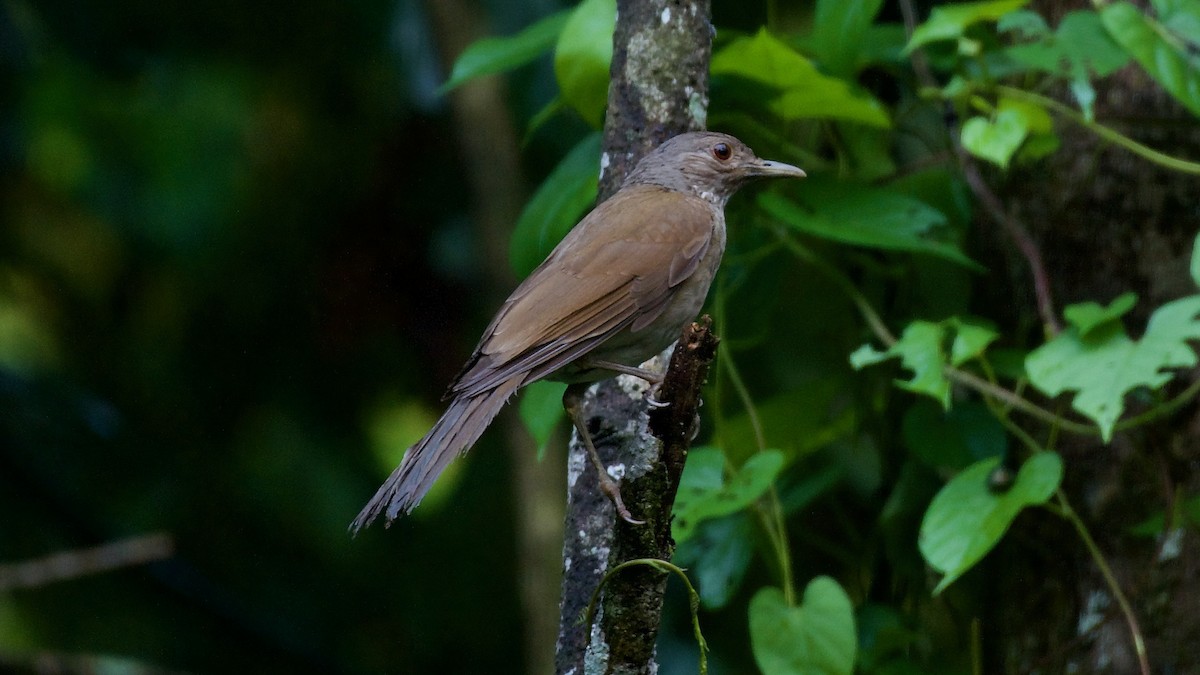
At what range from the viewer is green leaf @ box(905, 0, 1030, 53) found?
3322 mm

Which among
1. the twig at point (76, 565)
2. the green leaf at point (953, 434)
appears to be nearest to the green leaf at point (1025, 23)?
the green leaf at point (953, 434)

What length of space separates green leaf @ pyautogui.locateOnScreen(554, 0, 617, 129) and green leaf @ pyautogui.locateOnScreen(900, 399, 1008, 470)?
1.35 metres

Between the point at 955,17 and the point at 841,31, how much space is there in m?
0.33

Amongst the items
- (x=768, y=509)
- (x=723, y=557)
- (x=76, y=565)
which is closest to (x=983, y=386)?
(x=768, y=509)

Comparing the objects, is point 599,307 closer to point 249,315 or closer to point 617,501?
point 617,501

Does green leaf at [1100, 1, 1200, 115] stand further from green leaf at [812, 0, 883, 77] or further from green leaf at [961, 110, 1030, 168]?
green leaf at [812, 0, 883, 77]

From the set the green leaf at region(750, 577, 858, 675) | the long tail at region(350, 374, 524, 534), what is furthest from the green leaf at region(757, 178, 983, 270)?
the long tail at region(350, 374, 524, 534)

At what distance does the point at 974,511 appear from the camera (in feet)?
10.5

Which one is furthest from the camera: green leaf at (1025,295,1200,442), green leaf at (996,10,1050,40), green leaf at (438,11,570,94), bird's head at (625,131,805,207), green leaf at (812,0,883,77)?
green leaf at (438,11,570,94)

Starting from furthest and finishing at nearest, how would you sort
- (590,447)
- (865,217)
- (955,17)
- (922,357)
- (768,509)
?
(768,509) → (865,217) → (955,17) → (922,357) → (590,447)

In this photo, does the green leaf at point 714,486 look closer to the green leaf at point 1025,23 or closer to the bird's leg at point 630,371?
the bird's leg at point 630,371

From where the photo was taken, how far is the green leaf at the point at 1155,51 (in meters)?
3.33

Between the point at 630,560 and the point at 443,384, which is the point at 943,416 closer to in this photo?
the point at 630,560

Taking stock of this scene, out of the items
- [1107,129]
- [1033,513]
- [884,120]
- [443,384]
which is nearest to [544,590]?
[443,384]
